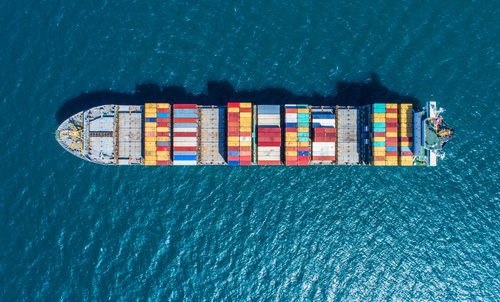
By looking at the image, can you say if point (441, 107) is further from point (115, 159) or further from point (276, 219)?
point (115, 159)

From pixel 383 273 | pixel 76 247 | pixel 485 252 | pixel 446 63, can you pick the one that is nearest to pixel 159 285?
pixel 76 247

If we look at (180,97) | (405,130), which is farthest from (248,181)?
(405,130)

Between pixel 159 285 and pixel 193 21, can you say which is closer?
pixel 159 285

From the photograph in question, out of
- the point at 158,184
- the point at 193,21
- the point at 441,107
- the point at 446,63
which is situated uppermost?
the point at 193,21

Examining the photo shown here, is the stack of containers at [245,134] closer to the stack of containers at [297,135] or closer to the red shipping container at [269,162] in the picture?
the red shipping container at [269,162]

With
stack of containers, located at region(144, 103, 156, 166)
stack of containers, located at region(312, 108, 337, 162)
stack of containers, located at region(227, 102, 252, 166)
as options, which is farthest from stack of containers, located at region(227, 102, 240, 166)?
stack of containers, located at region(312, 108, 337, 162)

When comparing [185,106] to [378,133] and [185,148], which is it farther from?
[378,133]

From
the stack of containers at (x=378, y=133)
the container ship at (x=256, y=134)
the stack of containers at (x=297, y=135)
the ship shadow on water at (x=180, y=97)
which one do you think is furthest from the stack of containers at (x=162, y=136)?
the stack of containers at (x=378, y=133)
